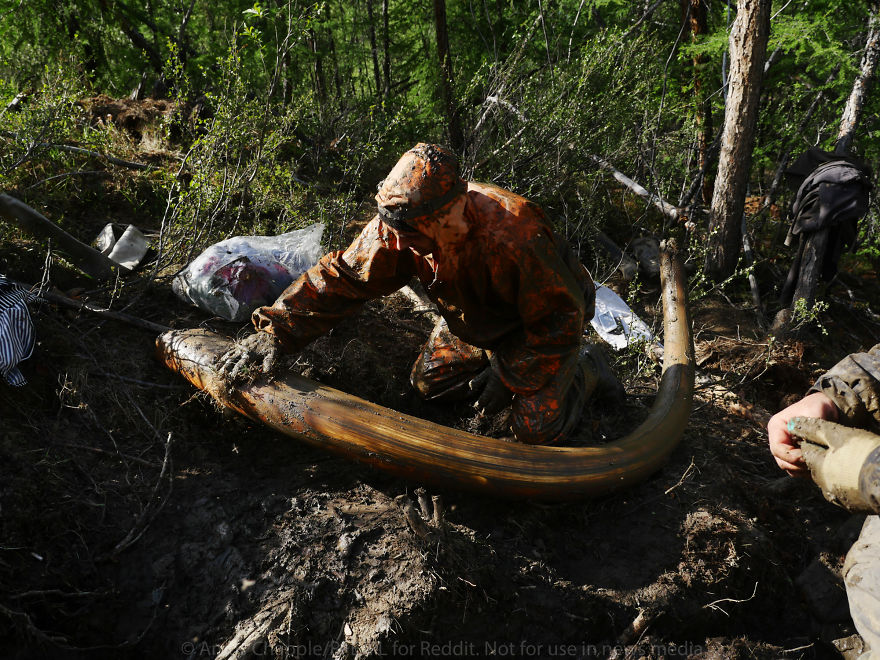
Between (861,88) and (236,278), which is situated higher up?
(861,88)

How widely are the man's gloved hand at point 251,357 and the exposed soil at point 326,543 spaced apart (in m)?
0.34

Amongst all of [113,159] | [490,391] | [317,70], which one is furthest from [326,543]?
[317,70]

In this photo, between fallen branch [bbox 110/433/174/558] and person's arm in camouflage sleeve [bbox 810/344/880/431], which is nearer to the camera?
person's arm in camouflage sleeve [bbox 810/344/880/431]

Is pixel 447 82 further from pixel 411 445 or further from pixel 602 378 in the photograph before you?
pixel 411 445

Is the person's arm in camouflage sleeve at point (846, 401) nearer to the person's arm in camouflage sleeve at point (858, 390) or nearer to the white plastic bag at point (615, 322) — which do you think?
the person's arm in camouflage sleeve at point (858, 390)

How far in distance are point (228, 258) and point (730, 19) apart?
5.67 metres

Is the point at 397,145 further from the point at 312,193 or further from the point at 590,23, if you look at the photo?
the point at 590,23

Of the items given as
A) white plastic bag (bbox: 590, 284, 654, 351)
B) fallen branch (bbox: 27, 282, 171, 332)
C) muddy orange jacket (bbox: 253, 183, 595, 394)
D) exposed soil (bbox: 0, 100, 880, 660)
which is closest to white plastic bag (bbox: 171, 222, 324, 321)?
exposed soil (bbox: 0, 100, 880, 660)

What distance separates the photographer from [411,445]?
247 cm

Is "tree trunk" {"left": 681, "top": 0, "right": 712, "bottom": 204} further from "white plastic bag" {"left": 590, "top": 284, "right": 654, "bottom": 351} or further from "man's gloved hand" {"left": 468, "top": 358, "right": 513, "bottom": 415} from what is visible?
"man's gloved hand" {"left": 468, "top": 358, "right": 513, "bottom": 415}

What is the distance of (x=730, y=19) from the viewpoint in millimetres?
5801

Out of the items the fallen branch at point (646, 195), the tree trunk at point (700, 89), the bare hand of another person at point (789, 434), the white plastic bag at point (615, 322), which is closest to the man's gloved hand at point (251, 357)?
the bare hand of another person at point (789, 434)

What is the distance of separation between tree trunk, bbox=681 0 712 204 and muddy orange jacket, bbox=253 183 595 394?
3808 millimetres

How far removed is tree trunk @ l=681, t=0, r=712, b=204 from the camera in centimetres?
561
